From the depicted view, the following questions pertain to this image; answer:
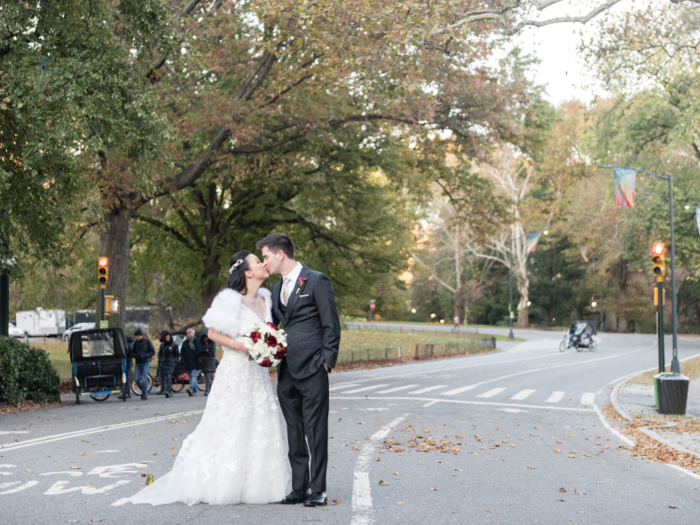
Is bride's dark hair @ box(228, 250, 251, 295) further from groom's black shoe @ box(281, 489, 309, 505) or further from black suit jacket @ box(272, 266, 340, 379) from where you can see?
groom's black shoe @ box(281, 489, 309, 505)

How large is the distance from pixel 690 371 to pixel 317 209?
608 inches

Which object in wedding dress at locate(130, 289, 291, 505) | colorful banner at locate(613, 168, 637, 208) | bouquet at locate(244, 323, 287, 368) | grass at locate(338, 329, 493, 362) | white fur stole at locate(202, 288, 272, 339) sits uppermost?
colorful banner at locate(613, 168, 637, 208)

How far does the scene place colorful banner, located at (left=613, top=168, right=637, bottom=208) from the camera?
1119 inches

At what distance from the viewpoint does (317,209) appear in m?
26.7

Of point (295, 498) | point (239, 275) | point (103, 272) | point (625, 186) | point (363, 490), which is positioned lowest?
point (363, 490)

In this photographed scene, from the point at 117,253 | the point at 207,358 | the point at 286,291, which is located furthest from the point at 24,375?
the point at 286,291

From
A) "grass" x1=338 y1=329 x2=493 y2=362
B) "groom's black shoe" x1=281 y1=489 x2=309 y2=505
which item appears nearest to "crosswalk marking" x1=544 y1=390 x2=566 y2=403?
"groom's black shoe" x1=281 y1=489 x2=309 y2=505

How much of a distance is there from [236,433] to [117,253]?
14947mm

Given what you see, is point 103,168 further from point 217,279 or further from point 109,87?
point 217,279

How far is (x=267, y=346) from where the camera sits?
5.82 meters

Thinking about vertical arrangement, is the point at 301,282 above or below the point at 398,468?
above

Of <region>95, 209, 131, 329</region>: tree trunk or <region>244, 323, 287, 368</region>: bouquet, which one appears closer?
<region>244, 323, 287, 368</region>: bouquet

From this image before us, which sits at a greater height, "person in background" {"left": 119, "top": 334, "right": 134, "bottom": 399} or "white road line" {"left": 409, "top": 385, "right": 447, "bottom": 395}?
"person in background" {"left": 119, "top": 334, "right": 134, "bottom": 399}

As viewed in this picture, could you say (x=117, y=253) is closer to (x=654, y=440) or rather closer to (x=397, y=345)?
(x=654, y=440)
